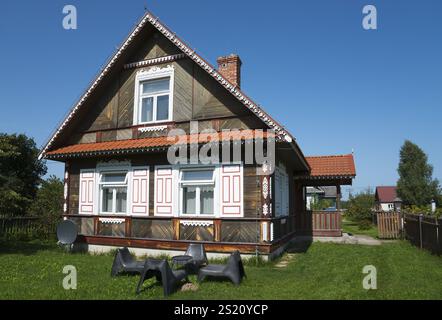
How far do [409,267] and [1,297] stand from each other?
9818 millimetres

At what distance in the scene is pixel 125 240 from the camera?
12.7 metres

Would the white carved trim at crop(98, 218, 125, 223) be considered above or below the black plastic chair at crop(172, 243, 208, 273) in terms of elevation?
above

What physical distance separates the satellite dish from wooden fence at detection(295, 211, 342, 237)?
1047cm

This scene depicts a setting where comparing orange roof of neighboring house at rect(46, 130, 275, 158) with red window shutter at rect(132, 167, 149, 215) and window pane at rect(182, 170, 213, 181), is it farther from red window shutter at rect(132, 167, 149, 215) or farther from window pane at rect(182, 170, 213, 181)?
window pane at rect(182, 170, 213, 181)

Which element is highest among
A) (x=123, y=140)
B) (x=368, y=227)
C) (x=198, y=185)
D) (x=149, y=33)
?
(x=149, y=33)

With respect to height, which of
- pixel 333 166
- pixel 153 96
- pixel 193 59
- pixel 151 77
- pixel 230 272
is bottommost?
pixel 230 272

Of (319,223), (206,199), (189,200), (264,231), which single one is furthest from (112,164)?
(319,223)

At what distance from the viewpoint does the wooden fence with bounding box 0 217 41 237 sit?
61.4ft

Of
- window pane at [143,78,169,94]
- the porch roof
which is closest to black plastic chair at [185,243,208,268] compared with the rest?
window pane at [143,78,169,94]

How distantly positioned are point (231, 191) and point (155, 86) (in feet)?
16.2

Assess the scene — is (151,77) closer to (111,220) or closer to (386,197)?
(111,220)

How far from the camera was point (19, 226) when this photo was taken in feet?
63.8
